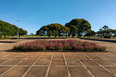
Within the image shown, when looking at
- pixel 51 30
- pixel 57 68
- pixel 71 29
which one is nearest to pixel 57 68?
pixel 57 68

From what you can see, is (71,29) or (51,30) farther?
(71,29)

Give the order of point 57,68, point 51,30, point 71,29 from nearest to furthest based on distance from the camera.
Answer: point 57,68 → point 51,30 → point 71,29

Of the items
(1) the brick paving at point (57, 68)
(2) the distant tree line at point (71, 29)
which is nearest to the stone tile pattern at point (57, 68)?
(1) the brick paving at point (57, 68)

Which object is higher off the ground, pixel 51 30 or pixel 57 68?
pixel 51 30

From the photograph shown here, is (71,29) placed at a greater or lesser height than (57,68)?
greater

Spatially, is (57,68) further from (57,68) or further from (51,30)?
(51,30)

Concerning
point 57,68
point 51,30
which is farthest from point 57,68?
point 51,30

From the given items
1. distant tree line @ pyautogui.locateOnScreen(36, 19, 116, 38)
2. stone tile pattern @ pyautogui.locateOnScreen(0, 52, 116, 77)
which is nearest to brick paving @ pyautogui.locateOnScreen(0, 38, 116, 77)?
stone tile pattern @ pyautogui.locateOnScreen(0, 52, 116, 77)

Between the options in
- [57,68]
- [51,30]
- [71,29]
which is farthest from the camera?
[71,29]

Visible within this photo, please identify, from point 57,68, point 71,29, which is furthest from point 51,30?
point 57,68

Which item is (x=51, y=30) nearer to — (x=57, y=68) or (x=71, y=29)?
(x=71, y=29)

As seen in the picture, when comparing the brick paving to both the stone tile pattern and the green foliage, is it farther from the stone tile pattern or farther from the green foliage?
the green foliage

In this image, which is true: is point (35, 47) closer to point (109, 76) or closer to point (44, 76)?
point (44, 76)

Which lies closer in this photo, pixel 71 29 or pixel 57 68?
pixel 57 68
